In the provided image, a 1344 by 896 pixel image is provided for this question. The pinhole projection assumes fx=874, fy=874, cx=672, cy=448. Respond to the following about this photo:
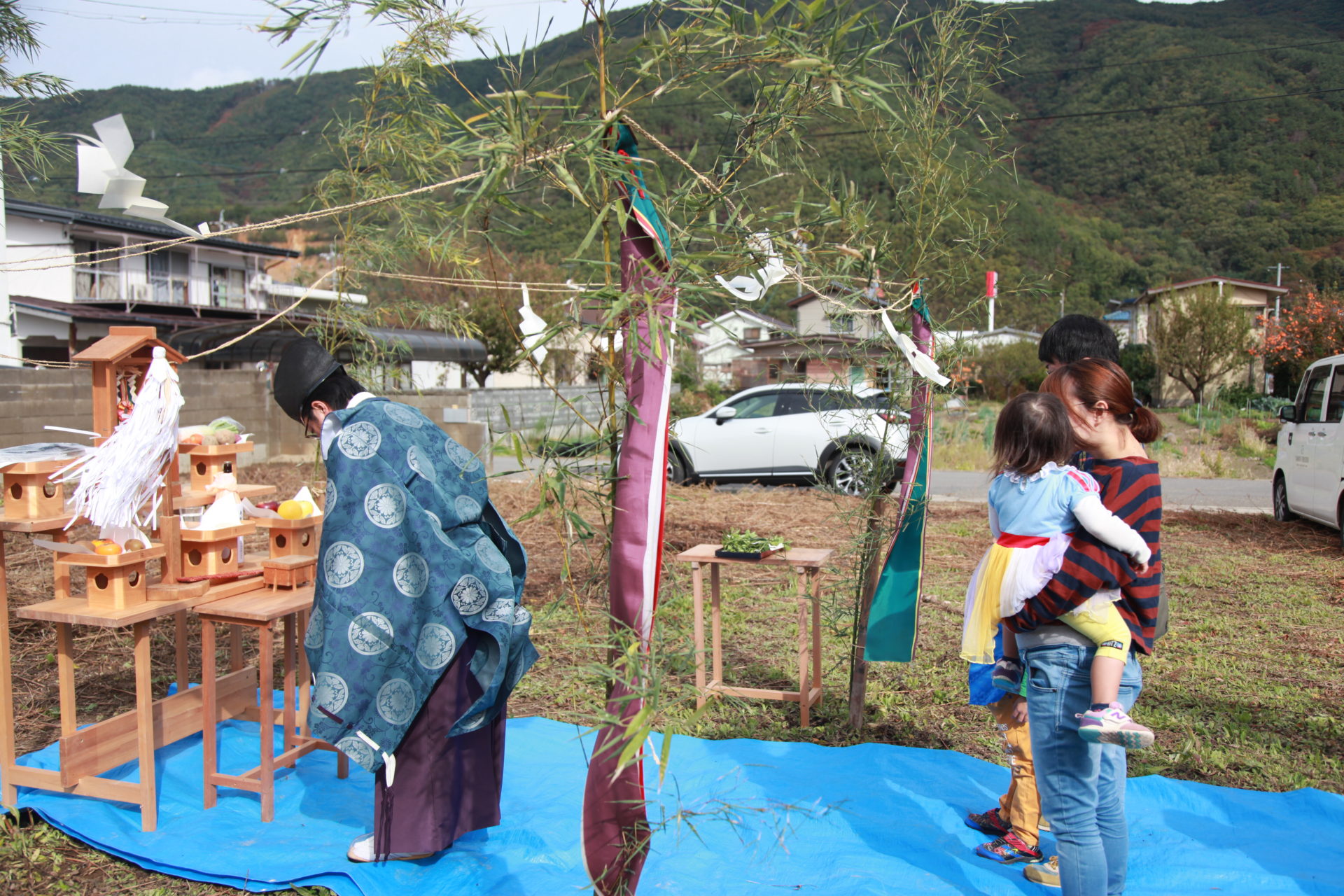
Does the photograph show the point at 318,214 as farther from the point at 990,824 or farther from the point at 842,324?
the point at 990,824

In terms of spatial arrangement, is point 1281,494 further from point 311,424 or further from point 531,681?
point 311,424

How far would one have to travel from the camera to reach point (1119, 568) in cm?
198

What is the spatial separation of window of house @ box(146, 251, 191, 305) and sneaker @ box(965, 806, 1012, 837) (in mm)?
26873

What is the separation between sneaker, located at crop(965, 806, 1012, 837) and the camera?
8.66 feet

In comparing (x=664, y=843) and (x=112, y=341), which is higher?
(x=112, y=341)

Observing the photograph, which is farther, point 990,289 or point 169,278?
point 169,278

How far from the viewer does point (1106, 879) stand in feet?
6.47

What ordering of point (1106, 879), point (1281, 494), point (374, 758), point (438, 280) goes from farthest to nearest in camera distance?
Answer: point (1281, 494) → point (438, 280) → point (374, 758) → point (1106, 879)

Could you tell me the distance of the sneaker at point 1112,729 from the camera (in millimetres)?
1823

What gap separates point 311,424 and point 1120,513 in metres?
2.19

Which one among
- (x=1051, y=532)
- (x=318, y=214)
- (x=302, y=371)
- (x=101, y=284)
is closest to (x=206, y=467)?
(x=302, y=371)

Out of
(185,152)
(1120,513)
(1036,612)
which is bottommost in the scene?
(1036,612)

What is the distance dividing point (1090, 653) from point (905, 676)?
2.23 m

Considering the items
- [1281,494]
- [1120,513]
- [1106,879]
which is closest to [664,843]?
[1106,879]
